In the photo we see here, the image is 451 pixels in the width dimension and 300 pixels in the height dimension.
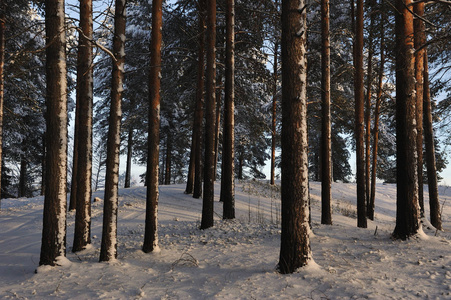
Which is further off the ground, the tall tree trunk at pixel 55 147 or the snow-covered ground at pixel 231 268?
the tall tree trunk at pixel 55 147

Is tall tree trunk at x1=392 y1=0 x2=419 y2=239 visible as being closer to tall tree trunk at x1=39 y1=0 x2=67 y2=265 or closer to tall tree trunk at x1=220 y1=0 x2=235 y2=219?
tall tree trunk at x1=220 y1=0 x2=235 y2=219

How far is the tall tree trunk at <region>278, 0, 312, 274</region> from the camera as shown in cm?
465

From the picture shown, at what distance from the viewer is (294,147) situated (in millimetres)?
4691

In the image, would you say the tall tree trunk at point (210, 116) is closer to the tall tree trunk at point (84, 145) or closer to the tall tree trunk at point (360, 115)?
the tall tree trunk at point (84, 145)

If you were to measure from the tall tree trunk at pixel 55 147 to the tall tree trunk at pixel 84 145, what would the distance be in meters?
1.07

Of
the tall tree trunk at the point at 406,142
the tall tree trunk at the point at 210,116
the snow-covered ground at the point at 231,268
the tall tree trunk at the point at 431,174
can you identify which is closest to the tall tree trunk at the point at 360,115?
the tall tree trunk at the point at 431,174

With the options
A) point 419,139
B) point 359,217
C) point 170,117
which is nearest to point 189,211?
point 359,217

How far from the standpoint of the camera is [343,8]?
44.7ft

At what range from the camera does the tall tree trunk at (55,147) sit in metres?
5.51

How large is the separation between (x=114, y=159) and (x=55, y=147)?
1117 millimetres

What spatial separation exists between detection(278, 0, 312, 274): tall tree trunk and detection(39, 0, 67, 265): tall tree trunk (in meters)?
4.29

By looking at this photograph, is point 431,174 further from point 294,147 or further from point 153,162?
point 153,162

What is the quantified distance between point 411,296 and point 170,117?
1996cm

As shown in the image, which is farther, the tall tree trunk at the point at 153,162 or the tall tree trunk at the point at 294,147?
the tall tree trunk at the point at 153,162
